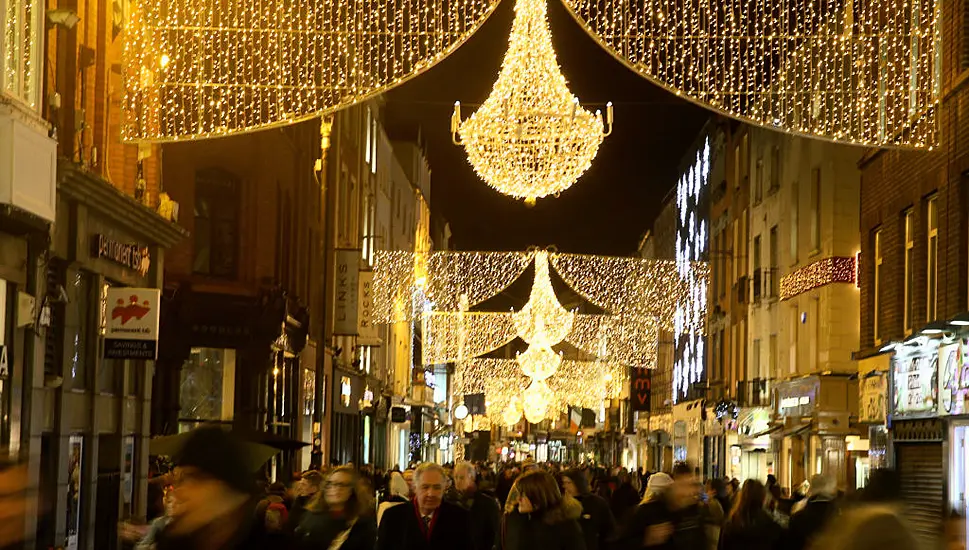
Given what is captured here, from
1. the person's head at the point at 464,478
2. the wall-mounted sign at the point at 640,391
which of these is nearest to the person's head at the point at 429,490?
the person's head at the point at 464,478

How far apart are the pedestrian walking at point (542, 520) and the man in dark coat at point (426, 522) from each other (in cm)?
48

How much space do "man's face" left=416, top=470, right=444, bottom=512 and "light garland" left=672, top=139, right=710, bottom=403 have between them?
42.6 m

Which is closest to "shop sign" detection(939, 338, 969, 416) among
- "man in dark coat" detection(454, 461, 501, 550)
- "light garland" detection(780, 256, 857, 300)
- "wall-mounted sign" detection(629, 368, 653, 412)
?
"man in dark coat" detection(454, 461, 501, 550)

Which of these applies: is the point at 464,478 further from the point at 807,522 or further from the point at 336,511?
the point at 336,511

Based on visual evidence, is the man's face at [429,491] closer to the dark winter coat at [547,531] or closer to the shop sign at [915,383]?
the dark winter coat at [547,531]

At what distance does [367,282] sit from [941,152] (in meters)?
25.1

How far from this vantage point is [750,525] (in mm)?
12578

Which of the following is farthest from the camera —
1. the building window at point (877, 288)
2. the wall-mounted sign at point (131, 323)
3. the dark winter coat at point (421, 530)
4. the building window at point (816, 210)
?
the building window at point (816, 210)

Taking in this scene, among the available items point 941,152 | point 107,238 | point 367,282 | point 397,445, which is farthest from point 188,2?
point 397,445

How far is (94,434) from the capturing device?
70.0 feet

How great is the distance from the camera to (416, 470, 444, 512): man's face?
1102 cm

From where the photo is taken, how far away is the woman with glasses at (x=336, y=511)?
34.1 feet

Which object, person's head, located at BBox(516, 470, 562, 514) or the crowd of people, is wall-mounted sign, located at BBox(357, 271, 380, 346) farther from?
person's head, located at BBox(516, 470, 562, 514)

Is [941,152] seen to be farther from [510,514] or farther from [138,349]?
[510,514]
